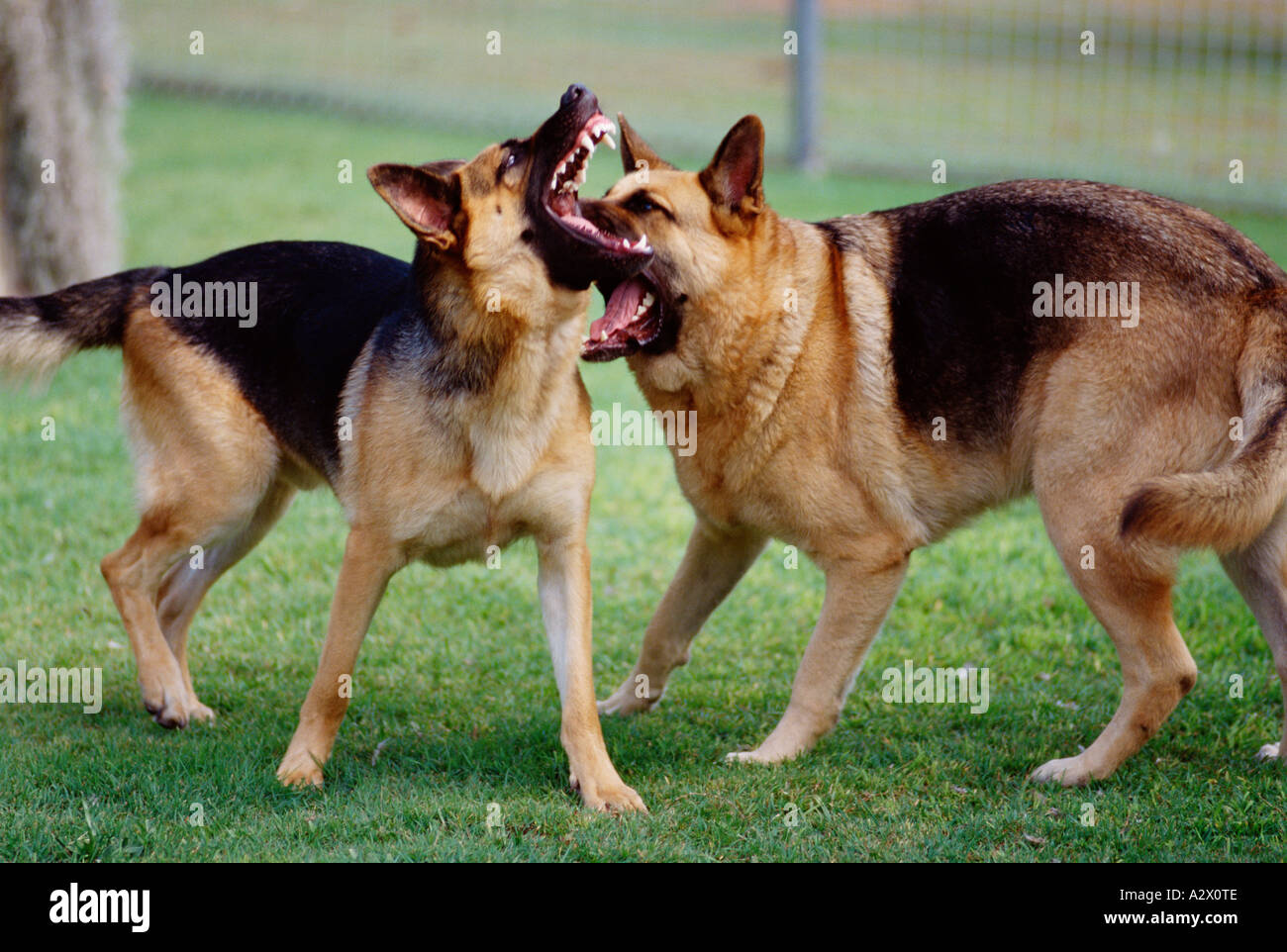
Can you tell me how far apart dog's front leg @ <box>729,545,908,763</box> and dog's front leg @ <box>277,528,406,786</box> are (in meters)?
1.37

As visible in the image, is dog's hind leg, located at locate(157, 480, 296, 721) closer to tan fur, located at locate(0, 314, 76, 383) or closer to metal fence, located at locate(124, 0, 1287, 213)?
tan fur, located at locate(0, 314, 76, 383)

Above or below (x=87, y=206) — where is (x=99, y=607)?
below

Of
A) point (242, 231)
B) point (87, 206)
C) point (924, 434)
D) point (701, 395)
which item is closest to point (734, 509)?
point (701, 395)

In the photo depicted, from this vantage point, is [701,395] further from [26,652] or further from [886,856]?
[26,652]

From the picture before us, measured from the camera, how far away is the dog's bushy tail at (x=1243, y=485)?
3.93 m

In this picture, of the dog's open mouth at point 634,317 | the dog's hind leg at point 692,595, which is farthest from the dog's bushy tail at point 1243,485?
the dog's open mouth at point 634,317

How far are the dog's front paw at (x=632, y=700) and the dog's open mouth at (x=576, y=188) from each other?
5.68 feet

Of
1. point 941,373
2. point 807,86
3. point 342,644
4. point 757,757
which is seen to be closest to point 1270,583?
point 941,373

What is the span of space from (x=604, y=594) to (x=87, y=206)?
19.6 ft

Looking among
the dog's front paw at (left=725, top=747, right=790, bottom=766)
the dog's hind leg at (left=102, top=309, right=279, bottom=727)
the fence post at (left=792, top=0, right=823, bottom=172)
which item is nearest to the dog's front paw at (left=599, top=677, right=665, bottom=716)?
the dog's front paw at (left=725, top=747, right=790, bottom=766)

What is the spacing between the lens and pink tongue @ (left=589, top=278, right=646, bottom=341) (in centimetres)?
474

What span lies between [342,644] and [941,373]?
227cm

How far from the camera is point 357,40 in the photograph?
21.8 meters

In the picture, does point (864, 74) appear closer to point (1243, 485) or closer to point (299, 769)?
point (1243, 485)
